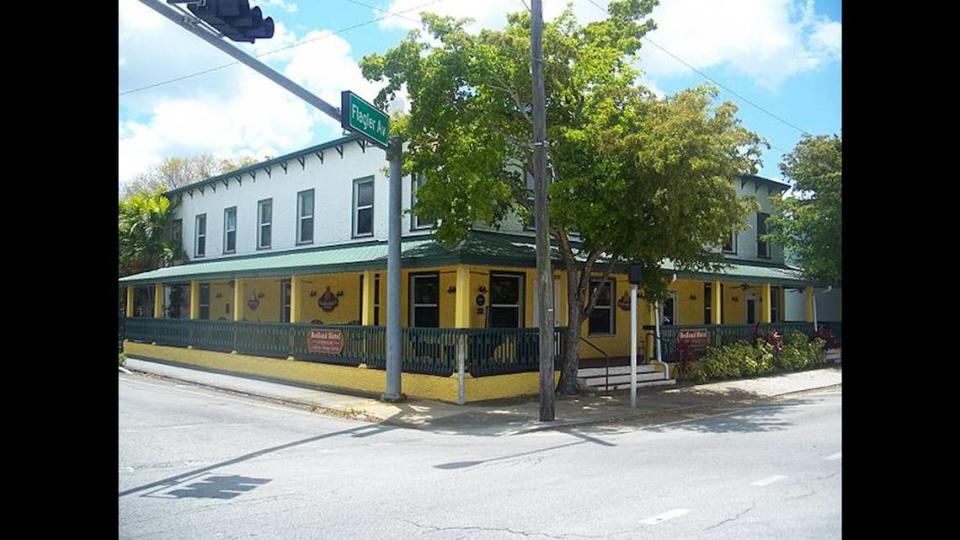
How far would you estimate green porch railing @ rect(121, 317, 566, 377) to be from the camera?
49.1 feet

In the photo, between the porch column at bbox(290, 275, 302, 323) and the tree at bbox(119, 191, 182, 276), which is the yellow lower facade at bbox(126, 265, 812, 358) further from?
the tree at bbox(119, 191, 182, 276)

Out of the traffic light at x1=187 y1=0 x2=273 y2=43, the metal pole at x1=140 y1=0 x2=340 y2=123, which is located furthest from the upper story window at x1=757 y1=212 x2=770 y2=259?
the traffic light at x1=187 y1=0 x2=273 y2=43

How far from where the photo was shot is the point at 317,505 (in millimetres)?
6395

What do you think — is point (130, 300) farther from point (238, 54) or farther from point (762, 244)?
point (762, 244)

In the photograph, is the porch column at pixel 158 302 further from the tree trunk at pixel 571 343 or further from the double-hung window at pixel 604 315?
the tree trunk at pixel 571 343

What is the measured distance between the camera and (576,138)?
13.3 m

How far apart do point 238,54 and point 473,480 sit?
590 centimetres

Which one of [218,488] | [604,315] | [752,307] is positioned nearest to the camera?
Result: [218,488]

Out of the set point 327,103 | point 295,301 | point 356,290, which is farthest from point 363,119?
point 356,290

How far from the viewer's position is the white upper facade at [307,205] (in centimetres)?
1933

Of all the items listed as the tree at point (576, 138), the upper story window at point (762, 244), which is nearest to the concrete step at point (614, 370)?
the tree at point (576, 138)

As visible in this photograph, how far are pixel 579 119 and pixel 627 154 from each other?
4.86 feet
